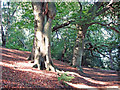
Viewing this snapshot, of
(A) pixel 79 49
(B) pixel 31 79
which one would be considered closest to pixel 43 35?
(B) pixel 31 79

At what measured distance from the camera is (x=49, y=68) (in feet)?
24.7

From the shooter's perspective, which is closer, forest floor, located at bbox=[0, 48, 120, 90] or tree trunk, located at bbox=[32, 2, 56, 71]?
forest floor, located at bbox=[0, 48, 120, 90]

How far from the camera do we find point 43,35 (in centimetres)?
787

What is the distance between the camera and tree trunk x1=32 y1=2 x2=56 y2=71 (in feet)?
25.0

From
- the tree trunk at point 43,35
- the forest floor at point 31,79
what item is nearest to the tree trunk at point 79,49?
the forest floor at point 31,79

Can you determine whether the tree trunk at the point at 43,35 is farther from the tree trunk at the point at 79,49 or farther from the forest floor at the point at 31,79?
the tree trunk at the point at 79,49

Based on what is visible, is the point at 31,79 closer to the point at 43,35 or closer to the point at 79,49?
the point at 43,35

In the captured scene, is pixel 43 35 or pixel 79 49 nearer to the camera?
pixel 43 35

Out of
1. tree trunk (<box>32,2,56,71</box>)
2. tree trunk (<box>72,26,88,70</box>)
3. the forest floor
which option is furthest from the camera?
tree trunk (<box>72,26,88,70</box>)

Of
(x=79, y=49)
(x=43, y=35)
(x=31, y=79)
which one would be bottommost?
(x=31, y=79)

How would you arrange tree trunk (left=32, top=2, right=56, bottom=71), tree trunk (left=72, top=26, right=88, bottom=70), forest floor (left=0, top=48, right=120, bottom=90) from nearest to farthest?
1. forest floor (left=0, top=48, right=120, bottom=90)
2. tree trunk (left=32, top=2, right=56, bottom=71)
3. tree trunk (left=72, top=26, right=88, bottom=70)

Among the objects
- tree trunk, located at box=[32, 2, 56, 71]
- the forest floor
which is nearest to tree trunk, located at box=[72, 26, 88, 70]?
the forest floor

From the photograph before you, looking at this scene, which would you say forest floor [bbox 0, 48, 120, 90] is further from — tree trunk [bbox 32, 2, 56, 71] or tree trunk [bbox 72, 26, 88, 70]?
tree trunk [bbox 72, 26, 88, 70]

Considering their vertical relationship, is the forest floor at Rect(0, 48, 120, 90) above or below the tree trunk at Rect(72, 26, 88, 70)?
below
